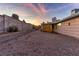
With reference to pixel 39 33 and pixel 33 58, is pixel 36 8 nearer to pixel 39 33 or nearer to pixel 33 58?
pixel 39 33

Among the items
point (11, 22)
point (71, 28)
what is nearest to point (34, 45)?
point (11, 22)

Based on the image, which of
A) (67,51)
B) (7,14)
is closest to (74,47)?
(67,51)

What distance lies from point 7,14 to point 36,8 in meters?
0.81

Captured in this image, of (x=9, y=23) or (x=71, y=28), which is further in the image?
(x=71, y=28)

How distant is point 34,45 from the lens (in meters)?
3.33

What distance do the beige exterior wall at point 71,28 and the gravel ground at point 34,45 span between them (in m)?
0.77

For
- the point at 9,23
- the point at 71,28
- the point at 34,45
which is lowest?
the point at 34,45

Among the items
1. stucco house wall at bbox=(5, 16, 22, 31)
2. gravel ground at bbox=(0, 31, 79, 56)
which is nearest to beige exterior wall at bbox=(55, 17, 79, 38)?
gravel ground at bbox=(0, 31, 79, 56)

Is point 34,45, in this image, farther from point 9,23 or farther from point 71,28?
point 71,28

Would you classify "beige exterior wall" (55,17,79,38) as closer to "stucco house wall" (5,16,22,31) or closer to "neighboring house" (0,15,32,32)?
"neighboring house" (0,15,32,32)

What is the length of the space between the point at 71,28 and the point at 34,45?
75.0 inches

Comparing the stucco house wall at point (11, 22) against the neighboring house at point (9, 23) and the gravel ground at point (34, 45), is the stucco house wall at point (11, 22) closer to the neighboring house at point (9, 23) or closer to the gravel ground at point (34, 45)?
the neighboring house at point (9, 23)

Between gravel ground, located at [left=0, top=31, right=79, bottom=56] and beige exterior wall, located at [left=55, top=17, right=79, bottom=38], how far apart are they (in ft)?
2.54

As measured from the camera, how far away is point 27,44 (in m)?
3.33
